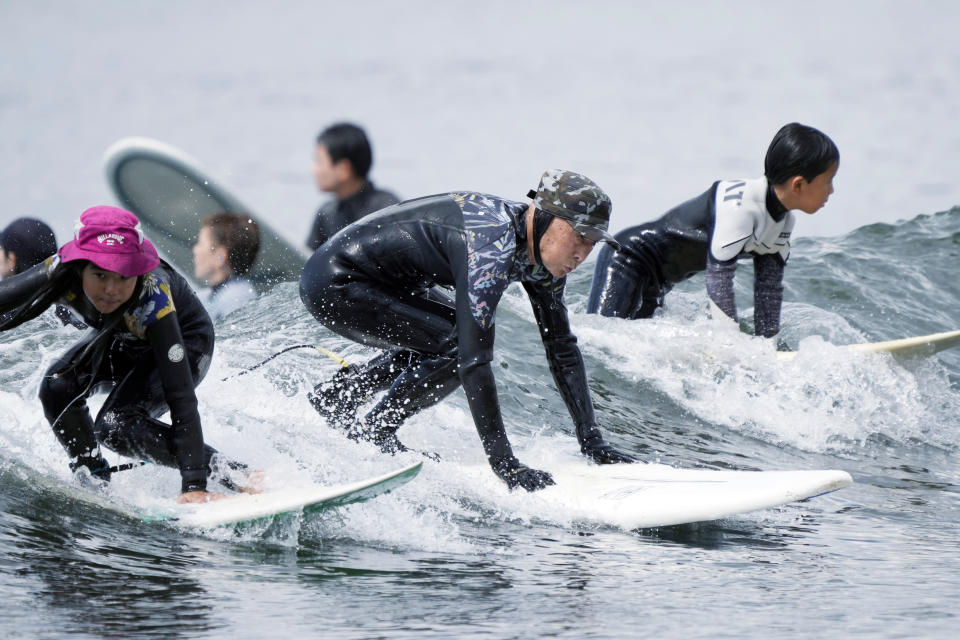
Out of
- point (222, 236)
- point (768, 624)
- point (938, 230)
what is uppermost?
point (938, 230)

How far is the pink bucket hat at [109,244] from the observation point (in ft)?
11.4

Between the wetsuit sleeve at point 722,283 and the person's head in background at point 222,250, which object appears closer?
the wetsuit sleeve at point 722,283

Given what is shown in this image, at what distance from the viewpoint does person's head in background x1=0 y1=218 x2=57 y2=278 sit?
5.75 metres

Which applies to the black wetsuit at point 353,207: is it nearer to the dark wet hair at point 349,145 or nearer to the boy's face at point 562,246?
the dark wet hair at point 349,145

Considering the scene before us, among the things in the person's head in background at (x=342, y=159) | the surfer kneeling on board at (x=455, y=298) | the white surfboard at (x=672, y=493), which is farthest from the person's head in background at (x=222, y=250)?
the white surfboard at (x=672, y=493)

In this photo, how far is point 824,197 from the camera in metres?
5.50

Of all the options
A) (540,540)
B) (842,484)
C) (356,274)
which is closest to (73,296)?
(356,274)

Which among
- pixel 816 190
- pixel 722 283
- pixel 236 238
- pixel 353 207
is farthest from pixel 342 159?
pixel 816 190

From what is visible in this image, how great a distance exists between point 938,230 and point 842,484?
901 centimetres

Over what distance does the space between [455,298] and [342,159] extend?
7.06 ft

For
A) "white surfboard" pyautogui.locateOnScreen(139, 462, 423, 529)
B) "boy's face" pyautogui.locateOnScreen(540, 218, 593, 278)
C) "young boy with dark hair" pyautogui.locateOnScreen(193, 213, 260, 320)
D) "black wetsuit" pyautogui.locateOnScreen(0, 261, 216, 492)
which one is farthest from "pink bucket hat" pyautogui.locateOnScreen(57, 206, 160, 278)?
"young boy with dark hair" pyautogui.locateOnScreen(193, 213, 260, 320)

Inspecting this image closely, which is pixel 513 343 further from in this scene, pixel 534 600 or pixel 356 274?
pixel 534 600

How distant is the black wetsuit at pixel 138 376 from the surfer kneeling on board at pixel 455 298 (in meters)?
0.62

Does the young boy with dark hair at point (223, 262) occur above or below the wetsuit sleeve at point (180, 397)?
above
